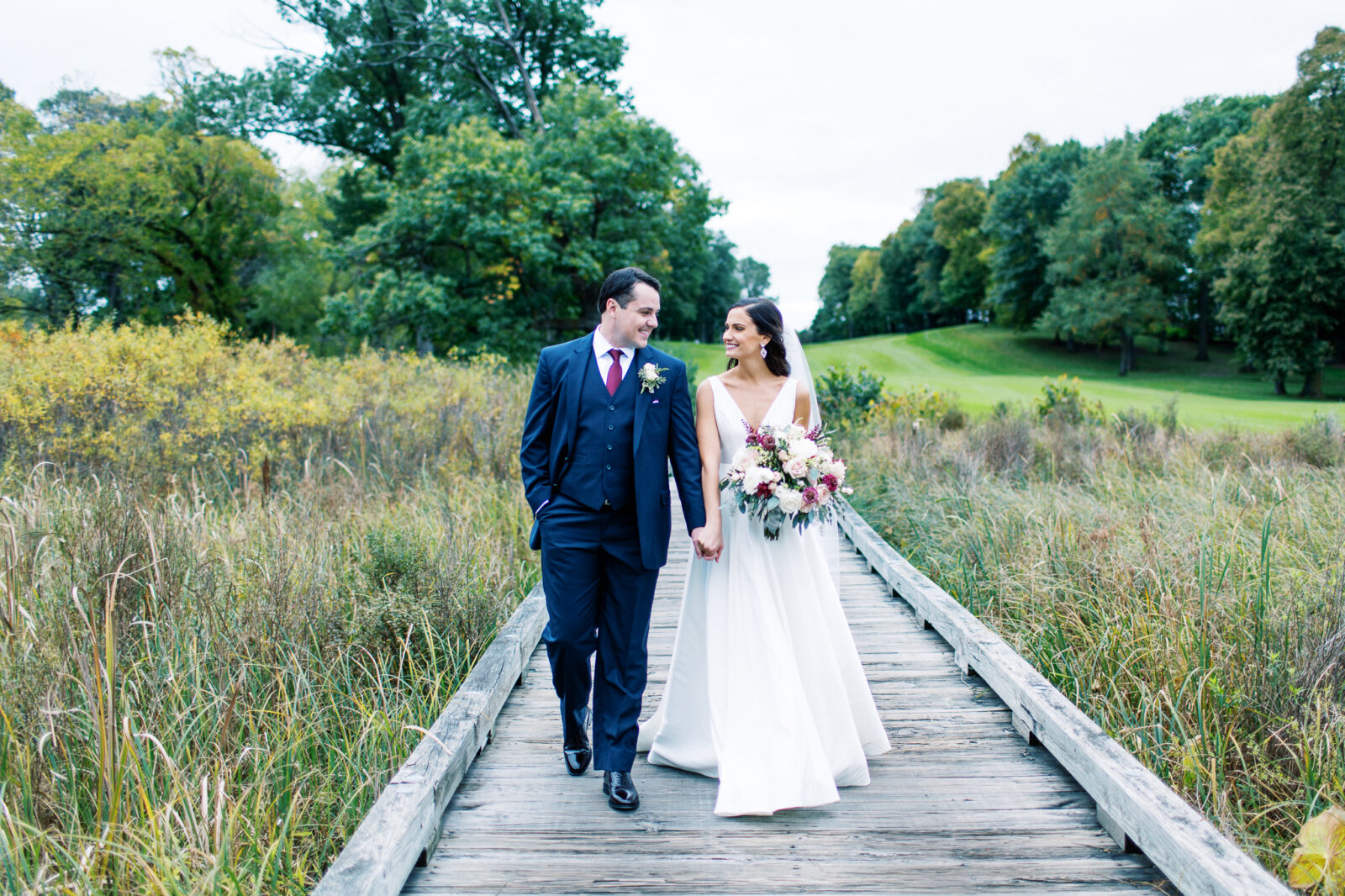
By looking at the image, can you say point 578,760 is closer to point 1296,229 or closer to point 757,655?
point 757,655

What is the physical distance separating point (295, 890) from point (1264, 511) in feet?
23.8

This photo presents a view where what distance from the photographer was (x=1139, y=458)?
9.48 metres

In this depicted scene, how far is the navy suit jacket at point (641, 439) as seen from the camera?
298 cm

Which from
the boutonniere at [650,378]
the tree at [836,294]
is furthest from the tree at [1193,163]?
the tree at [836,294]

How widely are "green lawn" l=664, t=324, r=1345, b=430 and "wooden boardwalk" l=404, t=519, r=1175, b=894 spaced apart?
52.8 feet

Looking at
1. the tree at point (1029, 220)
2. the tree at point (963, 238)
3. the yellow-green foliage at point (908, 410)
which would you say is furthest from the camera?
the tree at point (963, 238)

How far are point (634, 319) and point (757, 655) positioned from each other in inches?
58.1

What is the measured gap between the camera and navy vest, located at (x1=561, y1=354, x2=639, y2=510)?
117 inches

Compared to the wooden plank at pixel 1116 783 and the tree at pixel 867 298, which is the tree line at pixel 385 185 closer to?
the wooden plank at pixel 1116 783

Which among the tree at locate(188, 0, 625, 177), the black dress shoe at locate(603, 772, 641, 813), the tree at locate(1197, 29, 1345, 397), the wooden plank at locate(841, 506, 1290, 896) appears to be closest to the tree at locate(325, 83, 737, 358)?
the tree at locate(188, 0, 625, 177)

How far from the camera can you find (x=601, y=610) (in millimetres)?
3123

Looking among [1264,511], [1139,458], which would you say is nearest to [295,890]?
[1264,511]

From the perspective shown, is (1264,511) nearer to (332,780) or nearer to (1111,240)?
(332,780)

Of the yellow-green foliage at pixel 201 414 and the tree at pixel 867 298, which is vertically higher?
the tree at pixel 867 298
